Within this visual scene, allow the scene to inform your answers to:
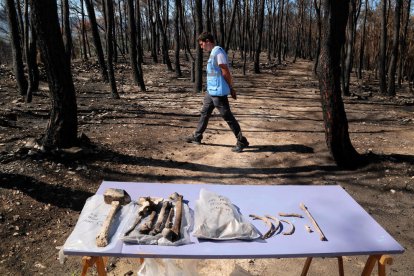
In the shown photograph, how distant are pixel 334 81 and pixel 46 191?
4379 mm

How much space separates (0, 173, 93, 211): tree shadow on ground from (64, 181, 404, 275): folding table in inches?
74.9

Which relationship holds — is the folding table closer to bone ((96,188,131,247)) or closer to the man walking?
bone ((96,188,131,247))

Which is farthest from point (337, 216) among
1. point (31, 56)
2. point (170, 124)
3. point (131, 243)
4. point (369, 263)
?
point (31, 56)

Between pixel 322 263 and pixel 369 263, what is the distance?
1303 mm

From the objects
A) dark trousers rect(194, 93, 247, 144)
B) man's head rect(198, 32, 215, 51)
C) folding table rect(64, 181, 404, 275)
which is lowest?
folding table rect(64, 181, 404, 275)

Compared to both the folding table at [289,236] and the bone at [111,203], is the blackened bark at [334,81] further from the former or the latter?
the bone at [111,203]

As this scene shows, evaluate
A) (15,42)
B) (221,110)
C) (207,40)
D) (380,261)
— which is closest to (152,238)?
(380,261)

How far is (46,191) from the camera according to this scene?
478cm

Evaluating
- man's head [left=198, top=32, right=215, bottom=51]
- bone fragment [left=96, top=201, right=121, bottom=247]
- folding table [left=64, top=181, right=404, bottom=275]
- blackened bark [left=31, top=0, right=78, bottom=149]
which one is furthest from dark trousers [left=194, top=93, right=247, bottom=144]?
bone fragment [left=96, top=201, right=121, bottom=247]

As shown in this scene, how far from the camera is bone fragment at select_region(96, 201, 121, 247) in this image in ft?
7.19

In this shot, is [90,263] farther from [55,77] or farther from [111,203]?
[55,77]

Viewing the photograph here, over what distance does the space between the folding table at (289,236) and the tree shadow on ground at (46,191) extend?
6.25 feet

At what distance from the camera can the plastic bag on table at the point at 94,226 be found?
2184 millimetres

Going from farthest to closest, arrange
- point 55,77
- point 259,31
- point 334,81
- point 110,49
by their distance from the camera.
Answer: point 259,31
point 110,49
point 55,77
point 334,81
